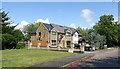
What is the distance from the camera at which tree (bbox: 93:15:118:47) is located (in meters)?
57.8

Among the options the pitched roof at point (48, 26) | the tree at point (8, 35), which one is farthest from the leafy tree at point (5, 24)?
the pitched roof at point (48, 26)

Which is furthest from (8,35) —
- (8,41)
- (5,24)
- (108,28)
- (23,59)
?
(108,28)

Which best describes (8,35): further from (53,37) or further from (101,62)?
(101,62)

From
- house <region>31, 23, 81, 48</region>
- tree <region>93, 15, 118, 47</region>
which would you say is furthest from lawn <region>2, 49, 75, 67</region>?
tree <region>93, 15, 118, 47</region>

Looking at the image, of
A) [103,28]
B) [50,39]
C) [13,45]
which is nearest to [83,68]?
[13,45]

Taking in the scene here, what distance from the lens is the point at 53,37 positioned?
168 feet

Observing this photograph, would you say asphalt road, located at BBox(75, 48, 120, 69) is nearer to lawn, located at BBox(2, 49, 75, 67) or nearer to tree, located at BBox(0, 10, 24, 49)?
→ lawn, located at BBox(2, 49, 75, 67)

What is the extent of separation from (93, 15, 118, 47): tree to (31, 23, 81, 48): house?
37.3 ft

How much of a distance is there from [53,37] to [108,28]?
21271 millimetres

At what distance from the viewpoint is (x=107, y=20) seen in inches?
2365

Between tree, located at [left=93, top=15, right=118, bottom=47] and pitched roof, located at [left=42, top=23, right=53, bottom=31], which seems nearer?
pitched roof, located at [left=42, top=23, right=53, bottom=31]

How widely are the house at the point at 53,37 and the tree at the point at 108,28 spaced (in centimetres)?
1138

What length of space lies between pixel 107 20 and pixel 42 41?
25609 millimetres

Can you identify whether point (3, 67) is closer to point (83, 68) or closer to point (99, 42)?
point (83, 68)
